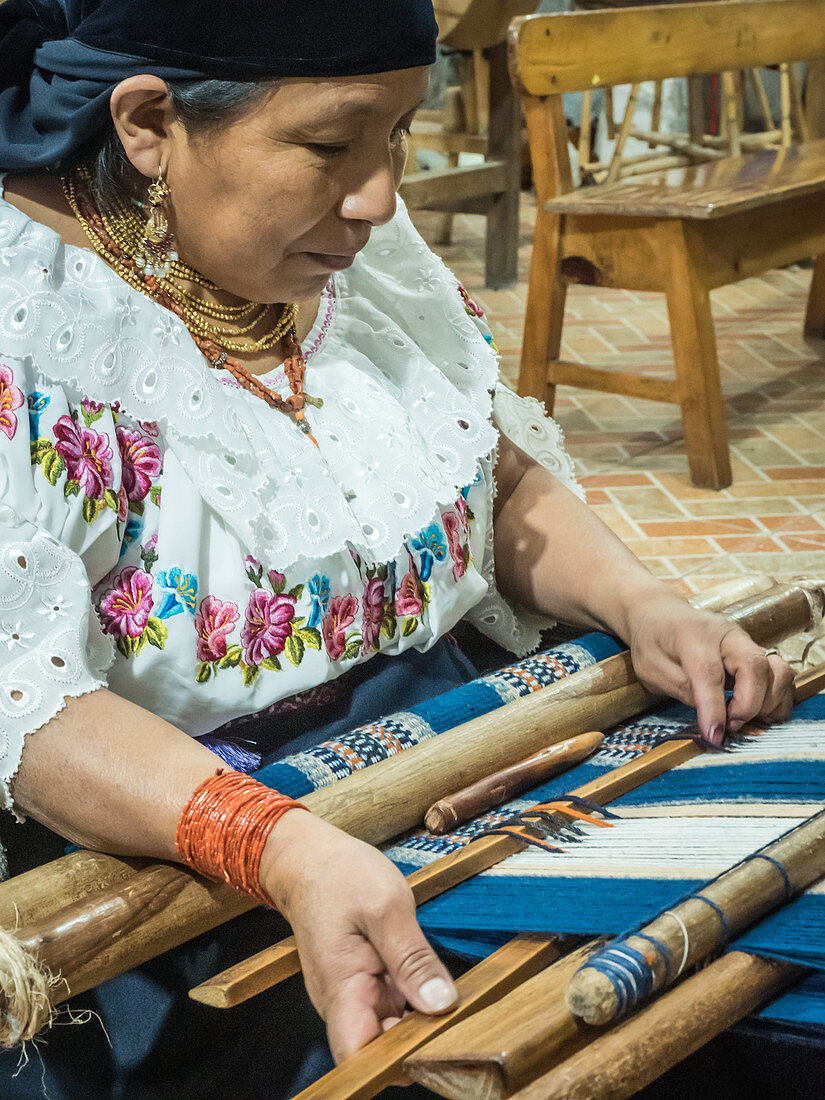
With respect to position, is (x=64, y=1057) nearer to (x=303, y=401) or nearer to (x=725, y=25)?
(x=303, y=401)

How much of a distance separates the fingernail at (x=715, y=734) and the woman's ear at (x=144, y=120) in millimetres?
742

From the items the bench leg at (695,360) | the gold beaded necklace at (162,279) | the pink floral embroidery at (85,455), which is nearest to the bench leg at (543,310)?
the bench leg at (695,360)

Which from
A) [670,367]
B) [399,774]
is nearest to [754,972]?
[399,774]

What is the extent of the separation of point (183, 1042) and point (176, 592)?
1.26ft

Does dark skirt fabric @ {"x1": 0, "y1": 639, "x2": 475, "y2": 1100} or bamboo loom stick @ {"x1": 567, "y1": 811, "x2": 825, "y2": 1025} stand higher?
bamboo loom stick @ {"x1": 567, "y1": 811, "x2": 825, "y2": 1025}

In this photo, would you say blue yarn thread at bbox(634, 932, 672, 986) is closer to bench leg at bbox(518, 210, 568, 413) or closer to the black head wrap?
the black head wrap

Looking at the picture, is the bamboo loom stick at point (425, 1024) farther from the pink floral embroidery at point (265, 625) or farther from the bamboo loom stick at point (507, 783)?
the pink floral embroidery at point (265, 625)

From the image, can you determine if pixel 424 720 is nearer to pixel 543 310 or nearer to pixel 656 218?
pixel 656 218

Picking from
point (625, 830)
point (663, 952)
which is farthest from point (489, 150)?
point (663, 952)

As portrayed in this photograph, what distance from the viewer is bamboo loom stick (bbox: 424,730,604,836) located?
107 centimetres

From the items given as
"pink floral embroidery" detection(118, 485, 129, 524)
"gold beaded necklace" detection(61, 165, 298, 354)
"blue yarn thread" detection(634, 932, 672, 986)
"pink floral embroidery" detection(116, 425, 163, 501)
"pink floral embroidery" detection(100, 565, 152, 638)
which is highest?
"gold beaded necklace" detection(61, 165, 298, 354)

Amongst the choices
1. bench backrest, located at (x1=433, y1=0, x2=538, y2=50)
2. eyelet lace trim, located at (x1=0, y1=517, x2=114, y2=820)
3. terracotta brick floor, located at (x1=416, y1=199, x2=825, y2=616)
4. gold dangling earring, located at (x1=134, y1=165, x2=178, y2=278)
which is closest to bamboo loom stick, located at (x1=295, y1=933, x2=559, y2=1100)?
eyelet lace trim, located at (x1=0, y1=517, x2=114, y2=820)

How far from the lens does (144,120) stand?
107 centimetres

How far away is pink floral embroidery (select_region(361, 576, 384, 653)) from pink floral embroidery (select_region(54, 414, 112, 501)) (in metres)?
0.31
